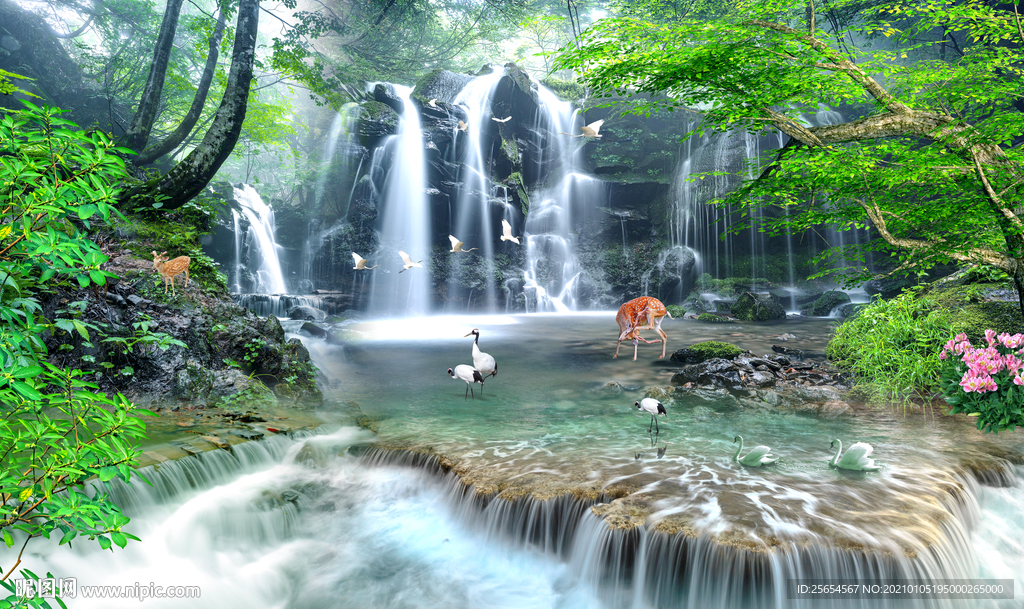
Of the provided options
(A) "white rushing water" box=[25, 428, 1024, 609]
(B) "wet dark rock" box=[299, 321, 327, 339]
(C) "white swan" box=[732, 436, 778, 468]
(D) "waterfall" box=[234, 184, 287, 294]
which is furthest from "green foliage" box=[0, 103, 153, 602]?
(D) "waterfall" box=[234, 184, 287, 294]

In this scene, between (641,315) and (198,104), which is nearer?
(198,104)

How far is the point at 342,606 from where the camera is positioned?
138 inches

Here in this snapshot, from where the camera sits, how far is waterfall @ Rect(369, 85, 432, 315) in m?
21.5

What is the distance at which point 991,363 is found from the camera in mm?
4266

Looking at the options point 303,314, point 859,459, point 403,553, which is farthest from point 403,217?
point 859,459

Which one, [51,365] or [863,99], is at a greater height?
[863,99]

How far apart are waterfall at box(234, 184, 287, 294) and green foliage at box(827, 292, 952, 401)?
64.9ft

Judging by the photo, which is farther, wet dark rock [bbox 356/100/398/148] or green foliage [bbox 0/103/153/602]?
wet dark rock [bbox 356/100/398/148]

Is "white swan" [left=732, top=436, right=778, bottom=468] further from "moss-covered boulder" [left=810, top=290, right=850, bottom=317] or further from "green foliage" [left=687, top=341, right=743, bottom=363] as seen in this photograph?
"moss-covered boulder" [left=810, top=290, right=850, bottom=317]

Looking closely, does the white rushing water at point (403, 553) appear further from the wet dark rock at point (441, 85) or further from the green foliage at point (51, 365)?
the wet dark rock at point (441, 85)

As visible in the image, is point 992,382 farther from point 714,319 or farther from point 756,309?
point 756,309

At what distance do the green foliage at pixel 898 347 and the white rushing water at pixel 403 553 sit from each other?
2.46 metres

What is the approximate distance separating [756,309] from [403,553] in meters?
17.8

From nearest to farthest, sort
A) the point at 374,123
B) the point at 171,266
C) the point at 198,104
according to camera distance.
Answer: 1. the point at 171,266
2. the point at 198,104
3. the point at 374,123
